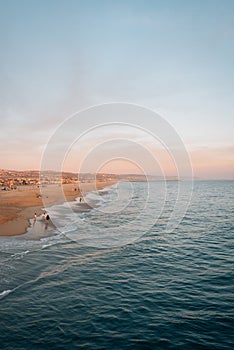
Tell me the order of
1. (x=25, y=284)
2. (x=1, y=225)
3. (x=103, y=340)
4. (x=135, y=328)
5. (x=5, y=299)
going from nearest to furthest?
(x=103, y=340)
(x=135, y=328)
(x=5, y=299)
(x=25, y=284)
(x=1, y=225)

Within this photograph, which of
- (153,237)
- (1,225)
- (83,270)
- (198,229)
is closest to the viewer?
(83,270)

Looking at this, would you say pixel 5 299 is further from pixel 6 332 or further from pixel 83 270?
pixel 83 270

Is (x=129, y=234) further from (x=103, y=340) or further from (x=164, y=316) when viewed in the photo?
(x=103, y=340)

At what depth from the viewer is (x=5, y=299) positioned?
36.0ft

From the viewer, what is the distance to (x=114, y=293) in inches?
478

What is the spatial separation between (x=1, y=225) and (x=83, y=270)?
15.1 meters

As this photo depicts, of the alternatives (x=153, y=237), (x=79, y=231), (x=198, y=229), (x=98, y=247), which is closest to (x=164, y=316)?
(x=98, y=247)

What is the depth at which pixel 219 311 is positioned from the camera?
10523 millimetres

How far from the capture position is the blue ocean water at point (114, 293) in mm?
8797

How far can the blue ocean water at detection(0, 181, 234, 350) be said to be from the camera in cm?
880

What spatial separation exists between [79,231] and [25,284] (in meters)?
13.0

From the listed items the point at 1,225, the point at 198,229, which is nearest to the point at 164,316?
the point at 198,229

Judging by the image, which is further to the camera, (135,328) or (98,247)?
(98,247)

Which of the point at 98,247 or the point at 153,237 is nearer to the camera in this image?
the point at 98,247
